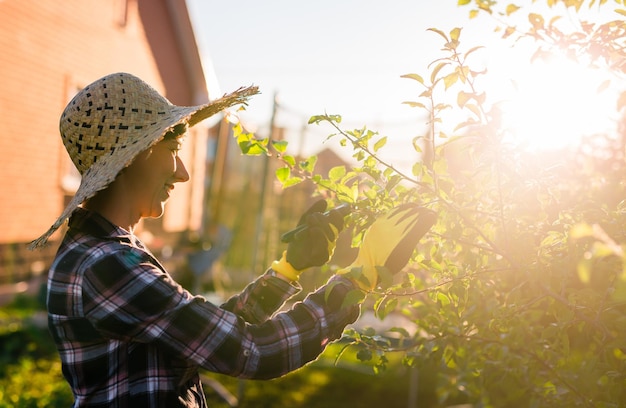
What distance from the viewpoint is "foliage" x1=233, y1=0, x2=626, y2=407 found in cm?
165

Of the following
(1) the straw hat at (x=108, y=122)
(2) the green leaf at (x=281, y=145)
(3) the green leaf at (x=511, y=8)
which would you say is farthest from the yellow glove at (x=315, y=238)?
(3) the green leaf at (x=511, y=8)

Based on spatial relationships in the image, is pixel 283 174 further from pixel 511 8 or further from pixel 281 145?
pixel 511 8

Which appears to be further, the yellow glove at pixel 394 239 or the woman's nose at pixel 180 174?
the woman's nose at pixel 180 174

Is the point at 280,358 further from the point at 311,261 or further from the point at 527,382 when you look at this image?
the point at 527,382

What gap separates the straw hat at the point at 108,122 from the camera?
1.83m

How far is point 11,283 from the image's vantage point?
8.57 metres

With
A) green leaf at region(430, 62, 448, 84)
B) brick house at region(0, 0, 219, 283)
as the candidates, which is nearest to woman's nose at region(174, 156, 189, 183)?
green leaf at region(430, 62, 448, 84)

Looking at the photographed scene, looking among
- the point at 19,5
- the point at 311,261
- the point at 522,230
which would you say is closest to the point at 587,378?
the point at 522,230

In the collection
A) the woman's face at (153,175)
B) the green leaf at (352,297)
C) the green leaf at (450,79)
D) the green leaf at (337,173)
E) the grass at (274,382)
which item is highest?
the green leaf at (450,79)

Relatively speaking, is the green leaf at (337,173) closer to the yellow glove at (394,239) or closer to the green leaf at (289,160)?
the green leaf at (289,160)

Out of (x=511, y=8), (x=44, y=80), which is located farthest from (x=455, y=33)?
(x=44, y=80)

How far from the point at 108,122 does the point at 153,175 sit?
0.21m

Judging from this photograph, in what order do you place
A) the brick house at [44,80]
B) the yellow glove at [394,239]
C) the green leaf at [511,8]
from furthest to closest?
the brick house at [44,80]
the green leaf at [511,8]
the yellow glove at [394,239]

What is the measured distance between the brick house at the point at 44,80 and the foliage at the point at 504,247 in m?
6.97
